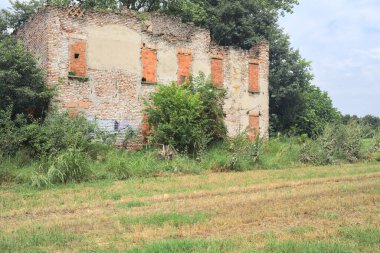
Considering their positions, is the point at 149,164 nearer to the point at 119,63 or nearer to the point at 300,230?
the point at 119,63

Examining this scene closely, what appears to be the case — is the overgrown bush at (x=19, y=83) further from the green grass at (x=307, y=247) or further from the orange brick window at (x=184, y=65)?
the green grass at (x=307, y=247)

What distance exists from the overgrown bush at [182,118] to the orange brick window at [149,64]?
1502 millimetres

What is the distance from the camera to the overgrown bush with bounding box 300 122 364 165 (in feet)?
71.9

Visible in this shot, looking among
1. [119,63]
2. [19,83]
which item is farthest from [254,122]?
[19,83]

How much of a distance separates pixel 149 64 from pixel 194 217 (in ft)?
52.8

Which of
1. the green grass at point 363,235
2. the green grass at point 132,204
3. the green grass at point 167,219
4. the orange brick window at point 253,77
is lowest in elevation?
the green grass at point 132,204

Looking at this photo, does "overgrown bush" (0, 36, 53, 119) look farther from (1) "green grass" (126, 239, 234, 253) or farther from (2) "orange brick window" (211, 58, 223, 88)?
(1) "green grass" (126, 239, 234, 253)

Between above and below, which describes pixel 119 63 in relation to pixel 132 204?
above

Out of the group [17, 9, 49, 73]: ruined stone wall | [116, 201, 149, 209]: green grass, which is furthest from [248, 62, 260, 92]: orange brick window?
[116, 201, 149, 209]: green grass

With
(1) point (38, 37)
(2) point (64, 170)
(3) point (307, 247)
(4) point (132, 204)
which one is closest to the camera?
Answer: (3) point (307, 247)

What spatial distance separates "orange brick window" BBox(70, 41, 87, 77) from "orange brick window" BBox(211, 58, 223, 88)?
7474 mm

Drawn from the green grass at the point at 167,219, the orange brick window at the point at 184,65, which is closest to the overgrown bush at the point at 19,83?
the orange brick window at the point at 184,65

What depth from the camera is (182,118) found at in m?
21.0

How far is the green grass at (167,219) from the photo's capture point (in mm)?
8445
